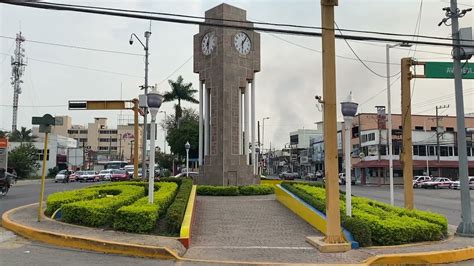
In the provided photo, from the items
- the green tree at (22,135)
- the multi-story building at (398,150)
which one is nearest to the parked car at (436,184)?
the multi-story building at (398,150)

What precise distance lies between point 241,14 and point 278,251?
58.8 ft

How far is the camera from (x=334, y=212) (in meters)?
9.64

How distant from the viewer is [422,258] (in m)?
8.80

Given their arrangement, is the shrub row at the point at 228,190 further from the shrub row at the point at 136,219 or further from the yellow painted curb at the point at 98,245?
the yellow painted curb at the point at 98,245

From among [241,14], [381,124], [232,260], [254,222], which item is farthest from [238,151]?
[381,124]

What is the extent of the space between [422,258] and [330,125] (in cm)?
333

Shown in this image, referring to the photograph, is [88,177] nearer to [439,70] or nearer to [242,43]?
[242,43]

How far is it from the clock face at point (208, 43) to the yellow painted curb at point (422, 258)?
57.2 feet

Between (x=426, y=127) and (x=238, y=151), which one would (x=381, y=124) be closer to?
(x=426, y=127)

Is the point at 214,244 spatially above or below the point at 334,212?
below

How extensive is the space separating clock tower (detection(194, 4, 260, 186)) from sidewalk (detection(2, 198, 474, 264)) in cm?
974

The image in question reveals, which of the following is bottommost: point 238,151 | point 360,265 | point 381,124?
point 360,265

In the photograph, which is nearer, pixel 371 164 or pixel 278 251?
pixel 278 251

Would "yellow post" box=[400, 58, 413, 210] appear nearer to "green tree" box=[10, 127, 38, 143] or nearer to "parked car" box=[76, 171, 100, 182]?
"parked car" box=[76, 171, 100, 182]
